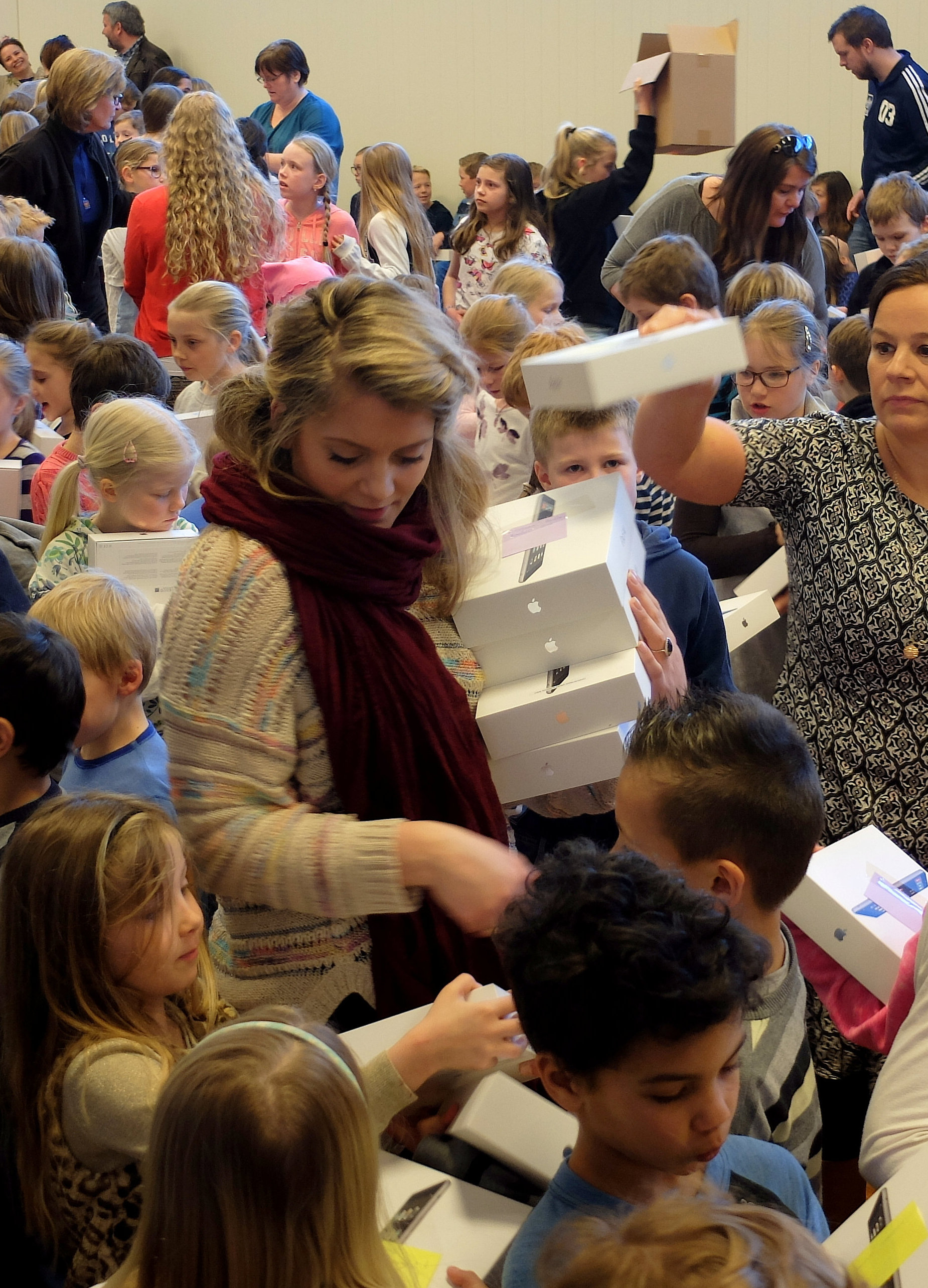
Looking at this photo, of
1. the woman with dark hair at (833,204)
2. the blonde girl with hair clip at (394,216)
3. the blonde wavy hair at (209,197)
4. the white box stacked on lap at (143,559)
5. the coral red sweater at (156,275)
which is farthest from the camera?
the woman with dark hair at (833,204)

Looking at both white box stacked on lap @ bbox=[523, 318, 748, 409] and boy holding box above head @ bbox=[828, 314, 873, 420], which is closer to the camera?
white box stacked on lap @ bbox=[523, 318, 748, 409]

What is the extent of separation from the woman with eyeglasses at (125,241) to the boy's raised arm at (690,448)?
11.8 ft

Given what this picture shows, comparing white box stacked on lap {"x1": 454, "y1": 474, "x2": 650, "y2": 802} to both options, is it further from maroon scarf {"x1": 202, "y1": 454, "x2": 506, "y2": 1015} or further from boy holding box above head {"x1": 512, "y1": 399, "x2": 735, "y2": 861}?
boy holding box above head {"x1": 512, "y1": 399, "x2": 735, "y2": 861}

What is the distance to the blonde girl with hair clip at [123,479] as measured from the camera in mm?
2938

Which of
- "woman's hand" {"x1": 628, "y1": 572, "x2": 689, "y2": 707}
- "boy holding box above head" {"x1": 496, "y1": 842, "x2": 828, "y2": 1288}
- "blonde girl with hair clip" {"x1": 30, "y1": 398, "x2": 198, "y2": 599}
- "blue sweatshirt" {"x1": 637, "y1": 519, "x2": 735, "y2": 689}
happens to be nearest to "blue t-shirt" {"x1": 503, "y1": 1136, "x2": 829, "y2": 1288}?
"boy holding box above head" {"x1": 496, "y1": 842, "x2": 828, "y2": 1288}

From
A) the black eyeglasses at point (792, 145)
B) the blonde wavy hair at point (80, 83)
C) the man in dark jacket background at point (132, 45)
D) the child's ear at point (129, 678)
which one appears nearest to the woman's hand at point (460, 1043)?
the child's ear at point (129, 678)

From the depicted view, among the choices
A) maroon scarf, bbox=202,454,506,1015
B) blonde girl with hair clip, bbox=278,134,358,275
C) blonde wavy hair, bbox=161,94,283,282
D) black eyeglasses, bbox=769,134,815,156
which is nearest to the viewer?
maroon scarf, bbox=202,454,506,1015


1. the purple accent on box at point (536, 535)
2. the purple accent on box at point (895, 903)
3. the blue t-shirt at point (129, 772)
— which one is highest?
the purple accent on box at point (536, 535)

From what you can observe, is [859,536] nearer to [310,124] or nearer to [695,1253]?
[695,1253]

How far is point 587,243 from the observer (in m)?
5.76

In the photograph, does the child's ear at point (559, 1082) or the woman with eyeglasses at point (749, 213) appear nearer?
the child's ear at point (559, 1082)

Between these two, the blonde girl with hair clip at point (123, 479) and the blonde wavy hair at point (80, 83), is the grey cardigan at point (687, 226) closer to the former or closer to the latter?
the blonde girl with hair clip at point (123, 479)

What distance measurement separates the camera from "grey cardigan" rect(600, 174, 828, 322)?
4.32m

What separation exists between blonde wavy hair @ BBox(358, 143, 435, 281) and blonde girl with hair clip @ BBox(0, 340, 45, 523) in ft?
8.92
